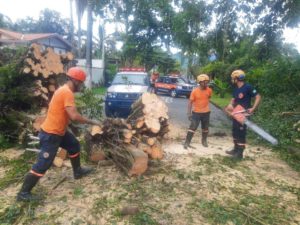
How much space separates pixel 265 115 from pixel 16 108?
832 cm

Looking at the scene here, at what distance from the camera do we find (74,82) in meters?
5.01

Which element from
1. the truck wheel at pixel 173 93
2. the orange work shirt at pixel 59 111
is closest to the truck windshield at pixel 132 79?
the orange work shirt at pixel 59 111

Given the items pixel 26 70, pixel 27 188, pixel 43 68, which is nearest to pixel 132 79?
pixel 43 68

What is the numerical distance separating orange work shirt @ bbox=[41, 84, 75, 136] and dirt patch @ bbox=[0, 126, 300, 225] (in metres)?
1.01

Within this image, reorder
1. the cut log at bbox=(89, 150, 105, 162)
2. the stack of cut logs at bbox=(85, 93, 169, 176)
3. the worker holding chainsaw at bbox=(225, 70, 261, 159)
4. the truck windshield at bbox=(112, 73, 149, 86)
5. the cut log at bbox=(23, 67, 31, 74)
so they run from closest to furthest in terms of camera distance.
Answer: the stack of cut logs at bbox=(85, 93, 169, 176) < the cut log at bbox=(89, 150, 105, 162) < the worker holding chainsaw at bbox=(225, 70, 261, 159) < the cut log at bbox=(23, 67, 31, 74) < the truck windshield at bbox=(112, 73, 149, 86)

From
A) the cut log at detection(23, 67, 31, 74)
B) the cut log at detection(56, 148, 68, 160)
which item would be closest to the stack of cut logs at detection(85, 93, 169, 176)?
the cut log at detection(56, 148, 68, 160)

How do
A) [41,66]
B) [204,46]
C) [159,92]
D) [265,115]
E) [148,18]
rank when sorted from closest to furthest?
1. [41,66]
2. [265,115]
3. [204,46]
4. [159,92]
5. [148,18]

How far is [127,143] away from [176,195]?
1.57m

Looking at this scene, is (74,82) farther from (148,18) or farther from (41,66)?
(148,18)

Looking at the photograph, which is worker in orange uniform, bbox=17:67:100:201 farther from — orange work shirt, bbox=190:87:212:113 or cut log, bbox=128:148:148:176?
orange work shirt, bbox=190:87:212:113

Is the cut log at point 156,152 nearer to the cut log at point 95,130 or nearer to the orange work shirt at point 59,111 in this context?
the cut log at point 95,130

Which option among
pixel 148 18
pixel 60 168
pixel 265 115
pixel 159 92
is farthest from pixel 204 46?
pixel 148 18

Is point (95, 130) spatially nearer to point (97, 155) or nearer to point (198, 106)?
point (97, 155)

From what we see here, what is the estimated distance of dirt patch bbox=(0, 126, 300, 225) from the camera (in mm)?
4445
